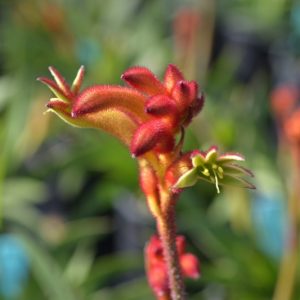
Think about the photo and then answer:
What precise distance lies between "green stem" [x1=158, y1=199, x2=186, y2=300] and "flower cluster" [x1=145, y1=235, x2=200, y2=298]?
3 centimetres

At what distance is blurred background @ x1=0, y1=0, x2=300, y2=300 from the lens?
1229 millimetres

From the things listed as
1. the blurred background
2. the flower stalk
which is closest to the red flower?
the flower stalk

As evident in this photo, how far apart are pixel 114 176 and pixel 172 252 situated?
115 cm

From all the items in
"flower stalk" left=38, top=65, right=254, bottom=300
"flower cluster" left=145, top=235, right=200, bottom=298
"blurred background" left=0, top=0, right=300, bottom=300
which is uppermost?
"blurred background" left=0, top=0, right=300, bottom=300

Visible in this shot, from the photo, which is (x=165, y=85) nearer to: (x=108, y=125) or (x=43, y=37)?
(x=108, y=125)

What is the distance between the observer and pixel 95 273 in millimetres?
1334

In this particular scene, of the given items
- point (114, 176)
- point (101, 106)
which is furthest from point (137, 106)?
point (114, 176)

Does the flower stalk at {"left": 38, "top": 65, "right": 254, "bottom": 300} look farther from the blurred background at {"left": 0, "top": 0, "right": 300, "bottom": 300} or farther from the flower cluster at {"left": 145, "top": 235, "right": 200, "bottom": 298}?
→ the blurred background at {"left": 0, "top": 0, "right": 300, "bottom": 300}

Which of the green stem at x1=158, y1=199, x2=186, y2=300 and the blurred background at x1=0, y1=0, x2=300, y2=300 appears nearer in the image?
the green stem at x1=158, y1=199, x2=186, y2=300

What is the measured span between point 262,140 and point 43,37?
2.04ft

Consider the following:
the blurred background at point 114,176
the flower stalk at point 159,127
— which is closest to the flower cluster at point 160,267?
the flower stalk at point 159,127

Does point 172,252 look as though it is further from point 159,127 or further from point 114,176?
point 114,176

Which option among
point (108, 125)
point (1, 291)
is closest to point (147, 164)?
point (108, 125)

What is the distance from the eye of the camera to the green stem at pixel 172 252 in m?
0.41
